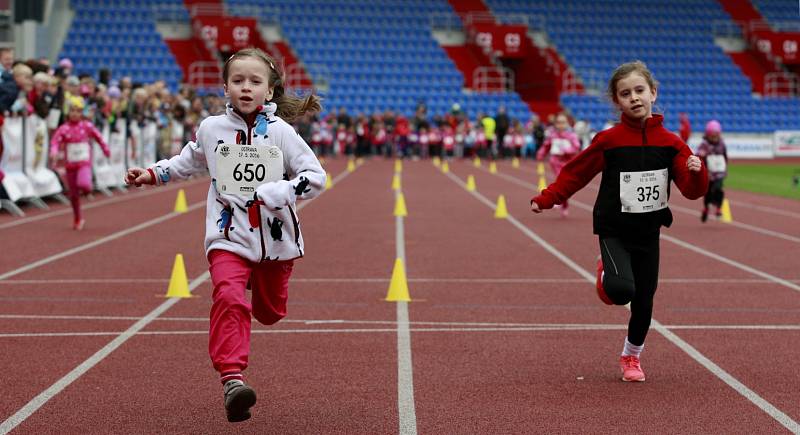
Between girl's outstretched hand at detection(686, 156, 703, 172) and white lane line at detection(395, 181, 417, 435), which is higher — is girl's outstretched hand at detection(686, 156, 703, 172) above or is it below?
above

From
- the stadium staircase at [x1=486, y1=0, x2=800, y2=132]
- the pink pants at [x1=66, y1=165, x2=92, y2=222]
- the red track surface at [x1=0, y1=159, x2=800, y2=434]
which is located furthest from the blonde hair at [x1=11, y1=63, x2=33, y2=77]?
the stadium staircase at [x1=486, y1=0, x2=800, y2=132]

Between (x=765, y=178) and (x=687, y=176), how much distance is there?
27.4 meters

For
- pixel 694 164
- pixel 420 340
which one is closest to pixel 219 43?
pixel 420 340

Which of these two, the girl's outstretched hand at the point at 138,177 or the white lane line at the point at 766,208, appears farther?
the white lane line at the point at 766,208

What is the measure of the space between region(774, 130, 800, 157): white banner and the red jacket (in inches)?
1680

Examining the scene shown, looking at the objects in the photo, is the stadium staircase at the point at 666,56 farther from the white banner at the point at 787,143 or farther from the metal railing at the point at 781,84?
the white banner at the point at 787,143

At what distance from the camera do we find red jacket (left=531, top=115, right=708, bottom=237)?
6.29 metres

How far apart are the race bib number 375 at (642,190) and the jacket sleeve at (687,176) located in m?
0.08

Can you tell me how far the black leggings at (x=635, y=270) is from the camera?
627cm

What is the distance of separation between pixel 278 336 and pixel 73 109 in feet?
28.1

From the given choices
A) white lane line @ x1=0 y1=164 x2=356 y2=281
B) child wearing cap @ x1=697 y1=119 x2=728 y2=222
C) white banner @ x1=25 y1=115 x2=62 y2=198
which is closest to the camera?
white lane line @ x1=0 y1=164 x2=356 y2=281

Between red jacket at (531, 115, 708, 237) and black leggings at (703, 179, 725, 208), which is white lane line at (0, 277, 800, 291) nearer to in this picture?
red jacket at (531, 115, 708, 237)

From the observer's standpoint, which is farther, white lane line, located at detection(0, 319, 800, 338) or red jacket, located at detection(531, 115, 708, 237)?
white lane line, located at detection(0, 319, 800, 338)

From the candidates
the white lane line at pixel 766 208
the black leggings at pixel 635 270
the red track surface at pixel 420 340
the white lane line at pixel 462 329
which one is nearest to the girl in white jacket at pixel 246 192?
the red track surface at pixel 420 340
